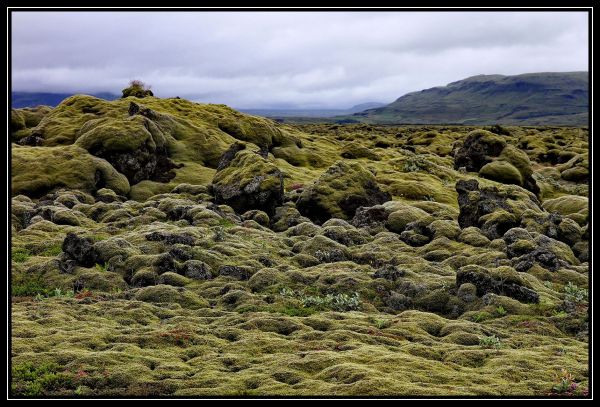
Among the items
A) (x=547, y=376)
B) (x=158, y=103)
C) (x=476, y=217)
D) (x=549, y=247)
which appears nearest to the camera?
(x=547, y=376)

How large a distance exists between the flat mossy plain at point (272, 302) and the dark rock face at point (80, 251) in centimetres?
49

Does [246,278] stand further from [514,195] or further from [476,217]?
[514,195]

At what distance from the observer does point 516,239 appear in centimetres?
3706

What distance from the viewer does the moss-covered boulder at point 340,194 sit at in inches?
1869

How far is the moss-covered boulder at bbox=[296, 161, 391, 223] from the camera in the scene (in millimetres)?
47469

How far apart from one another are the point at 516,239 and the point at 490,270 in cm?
955

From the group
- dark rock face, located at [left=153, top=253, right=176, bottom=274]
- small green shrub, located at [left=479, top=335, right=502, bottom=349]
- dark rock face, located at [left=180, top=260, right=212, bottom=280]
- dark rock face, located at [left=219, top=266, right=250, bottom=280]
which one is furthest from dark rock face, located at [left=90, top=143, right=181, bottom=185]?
small green shrub, located at [left=479, top=335, right=502, bottom=349]

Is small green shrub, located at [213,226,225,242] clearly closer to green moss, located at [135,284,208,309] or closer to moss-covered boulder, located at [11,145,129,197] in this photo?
green moss, located at [135,284,208,309]

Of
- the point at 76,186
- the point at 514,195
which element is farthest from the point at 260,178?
the point at 514,195

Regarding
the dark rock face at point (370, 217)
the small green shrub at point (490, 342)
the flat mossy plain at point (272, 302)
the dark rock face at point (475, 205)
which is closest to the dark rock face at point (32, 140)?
the flat mossy plain at point (272, 302)

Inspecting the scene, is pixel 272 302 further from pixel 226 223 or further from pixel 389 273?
pixel 226 223

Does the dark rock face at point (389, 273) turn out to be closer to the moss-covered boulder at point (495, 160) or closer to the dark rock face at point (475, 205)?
the dark rock face at point (475, 205)

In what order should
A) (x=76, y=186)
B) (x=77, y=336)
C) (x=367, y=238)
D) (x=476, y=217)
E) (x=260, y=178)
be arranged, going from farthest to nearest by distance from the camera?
(x=76, y=186) < (x=260, y=178) < (x=476, y=217) < (x=367, y=238) < (x=77, y=336)

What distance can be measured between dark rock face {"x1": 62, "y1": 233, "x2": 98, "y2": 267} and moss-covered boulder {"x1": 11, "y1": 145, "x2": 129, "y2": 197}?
71.1 feet
